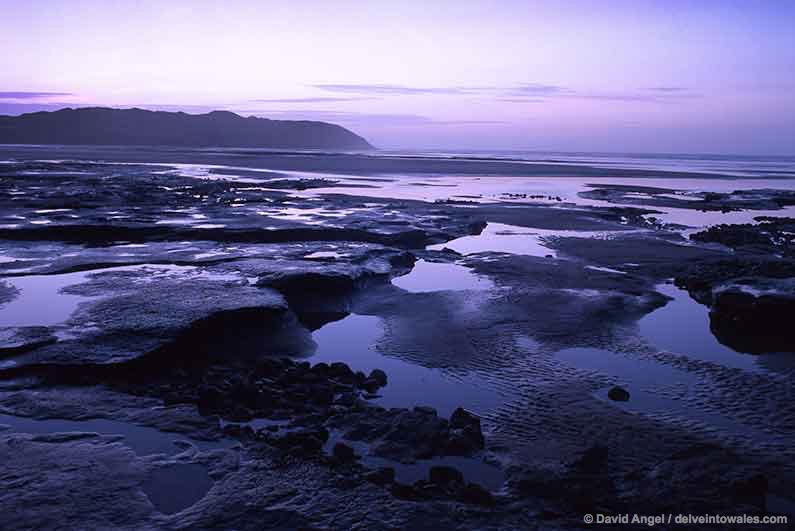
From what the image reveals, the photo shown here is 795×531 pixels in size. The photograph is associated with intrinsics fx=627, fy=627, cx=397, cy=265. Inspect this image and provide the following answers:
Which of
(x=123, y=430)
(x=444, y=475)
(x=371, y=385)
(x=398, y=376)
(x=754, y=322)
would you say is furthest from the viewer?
(x=754, y=322)

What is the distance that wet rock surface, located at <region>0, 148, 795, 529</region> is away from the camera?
462cm

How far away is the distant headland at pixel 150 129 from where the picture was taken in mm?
137125

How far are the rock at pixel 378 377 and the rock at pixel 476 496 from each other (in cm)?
241

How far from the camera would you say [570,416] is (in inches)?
240

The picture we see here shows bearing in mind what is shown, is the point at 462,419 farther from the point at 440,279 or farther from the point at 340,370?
the point at 440,279

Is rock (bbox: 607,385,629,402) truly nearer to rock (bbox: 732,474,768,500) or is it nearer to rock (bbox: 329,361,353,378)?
rock (bbox: 732,474,768,500)

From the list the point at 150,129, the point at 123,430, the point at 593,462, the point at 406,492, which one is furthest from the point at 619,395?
the point at 150,129

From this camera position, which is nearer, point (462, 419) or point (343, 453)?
point (343, 453)

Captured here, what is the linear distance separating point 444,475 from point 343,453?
0.88 meters

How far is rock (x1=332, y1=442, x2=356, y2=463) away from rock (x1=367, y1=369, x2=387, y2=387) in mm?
1721

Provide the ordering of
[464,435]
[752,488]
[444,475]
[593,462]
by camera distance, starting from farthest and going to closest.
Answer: [464,435] → [593,462] → [444,475] → [752,488]

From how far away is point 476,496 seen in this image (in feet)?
15.1

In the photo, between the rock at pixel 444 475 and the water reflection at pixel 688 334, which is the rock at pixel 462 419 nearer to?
the rock at pixel 444 475

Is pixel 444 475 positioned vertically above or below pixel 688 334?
below
